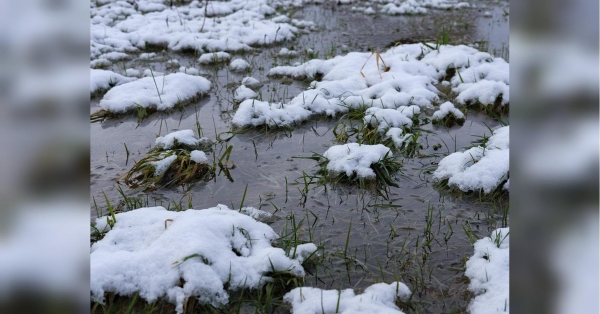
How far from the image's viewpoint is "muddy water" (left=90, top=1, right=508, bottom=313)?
8.30 feet

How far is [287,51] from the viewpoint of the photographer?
22.8ft

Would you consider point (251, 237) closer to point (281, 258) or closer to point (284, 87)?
point (281, 258)

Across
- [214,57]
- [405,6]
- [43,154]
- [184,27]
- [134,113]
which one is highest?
[43,154]

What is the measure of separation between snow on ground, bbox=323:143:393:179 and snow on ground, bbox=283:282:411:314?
1.14 metres

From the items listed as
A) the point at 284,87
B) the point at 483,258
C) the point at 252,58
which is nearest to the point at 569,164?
the point at 483,258

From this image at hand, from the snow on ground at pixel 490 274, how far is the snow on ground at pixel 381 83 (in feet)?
6.93

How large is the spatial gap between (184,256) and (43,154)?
158 centimetres

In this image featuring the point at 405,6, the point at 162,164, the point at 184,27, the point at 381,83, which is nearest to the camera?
the point at 162,164

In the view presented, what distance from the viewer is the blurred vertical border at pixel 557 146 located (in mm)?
740

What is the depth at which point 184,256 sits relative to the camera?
7.59 ft

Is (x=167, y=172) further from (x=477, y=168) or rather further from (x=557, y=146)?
(x=557, y=146)

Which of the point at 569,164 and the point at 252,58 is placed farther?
the point at 252,58

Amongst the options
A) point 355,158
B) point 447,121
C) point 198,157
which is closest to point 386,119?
point 447,121

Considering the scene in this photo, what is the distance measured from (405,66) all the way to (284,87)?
128cm
